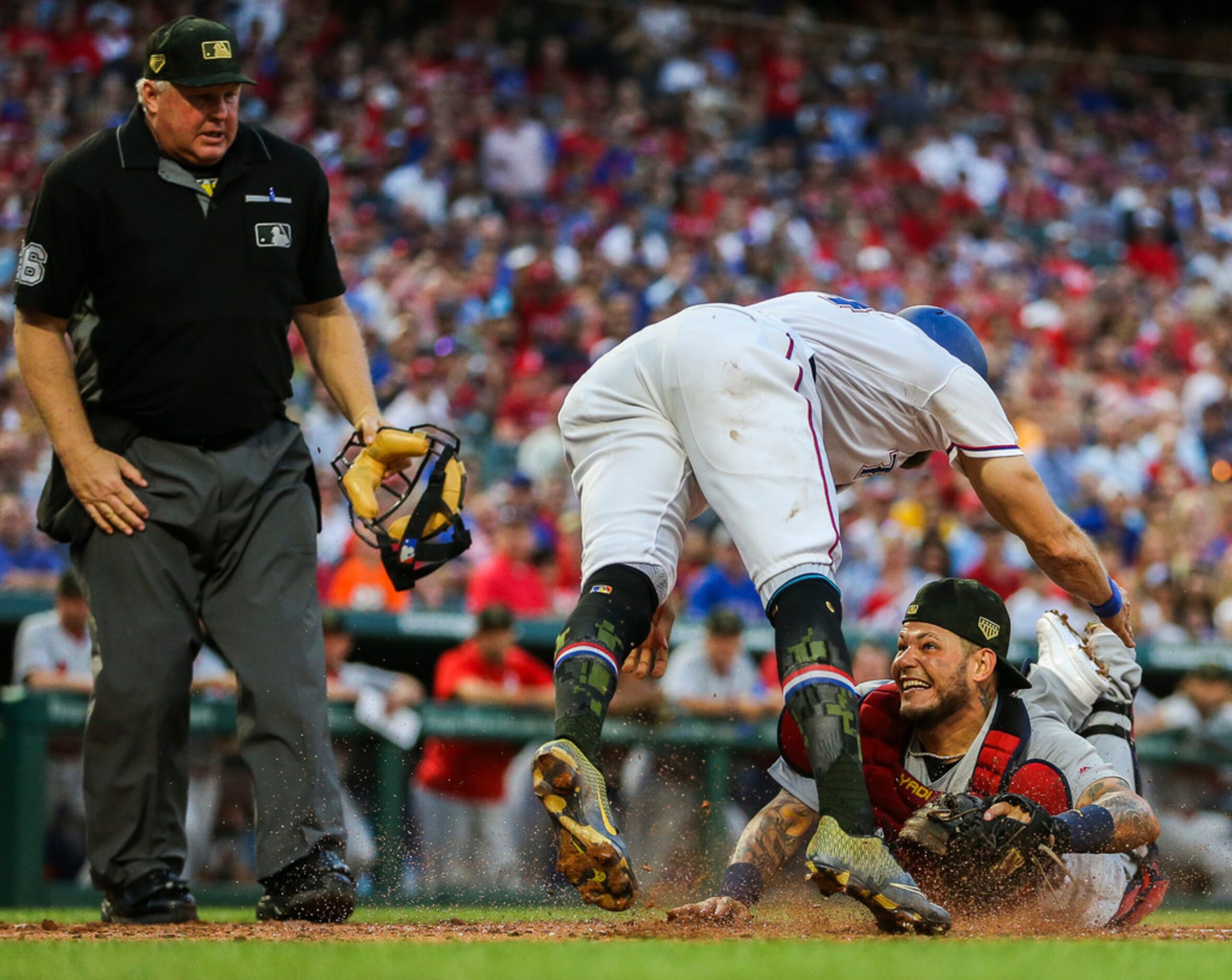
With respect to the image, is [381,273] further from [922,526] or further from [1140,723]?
[1140,723]

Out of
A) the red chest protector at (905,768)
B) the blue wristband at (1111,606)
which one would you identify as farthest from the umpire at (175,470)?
the blue wristband at (1111,606)

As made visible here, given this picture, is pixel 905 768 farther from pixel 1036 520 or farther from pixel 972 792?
pixel 1036 520

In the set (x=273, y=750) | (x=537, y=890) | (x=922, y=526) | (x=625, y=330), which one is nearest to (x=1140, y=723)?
(x=922, y=526)

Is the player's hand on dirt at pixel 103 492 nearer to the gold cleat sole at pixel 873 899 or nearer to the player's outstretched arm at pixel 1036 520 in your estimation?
the gold cleat sole at pixel 873 899

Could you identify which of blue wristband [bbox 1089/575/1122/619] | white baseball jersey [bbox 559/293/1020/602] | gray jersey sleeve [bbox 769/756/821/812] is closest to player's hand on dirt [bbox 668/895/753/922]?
gray jersey sleeve [bbox 769/756/821/812]

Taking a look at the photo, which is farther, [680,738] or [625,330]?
[625,330]

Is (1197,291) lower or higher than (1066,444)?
higher

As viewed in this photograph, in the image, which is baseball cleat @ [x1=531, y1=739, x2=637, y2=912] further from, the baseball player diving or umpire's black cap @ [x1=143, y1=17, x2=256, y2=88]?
umpire's black cap @ [x1=143, y1=17, x2=256, y2=88]

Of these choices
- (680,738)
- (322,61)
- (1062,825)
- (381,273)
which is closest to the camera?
(1062,825)
